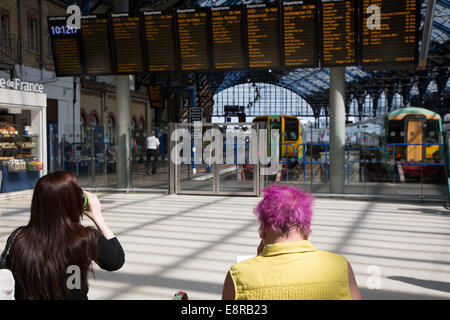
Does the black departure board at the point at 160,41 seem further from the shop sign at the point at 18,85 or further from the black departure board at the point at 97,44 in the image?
the shop sign at the point at 18,85

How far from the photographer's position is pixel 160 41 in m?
11.8

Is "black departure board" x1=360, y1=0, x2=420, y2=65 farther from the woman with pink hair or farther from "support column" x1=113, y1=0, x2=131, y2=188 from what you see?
the woman with pink hair

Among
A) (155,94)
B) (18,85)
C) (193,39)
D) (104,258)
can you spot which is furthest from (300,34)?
(155,94)

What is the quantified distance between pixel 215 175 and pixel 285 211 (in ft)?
34.7

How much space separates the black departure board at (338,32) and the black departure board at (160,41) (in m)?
3.50

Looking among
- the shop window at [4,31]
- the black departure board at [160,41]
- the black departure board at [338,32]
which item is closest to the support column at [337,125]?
the black departure board at [338,32]

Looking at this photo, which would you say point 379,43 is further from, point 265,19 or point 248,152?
point 248,152

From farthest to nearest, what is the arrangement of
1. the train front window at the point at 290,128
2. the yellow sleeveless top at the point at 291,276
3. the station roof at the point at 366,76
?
the station roof at the point at 366,76, the train front window at the point at 290,128, the yellow sleeveless top at the point at 291,276

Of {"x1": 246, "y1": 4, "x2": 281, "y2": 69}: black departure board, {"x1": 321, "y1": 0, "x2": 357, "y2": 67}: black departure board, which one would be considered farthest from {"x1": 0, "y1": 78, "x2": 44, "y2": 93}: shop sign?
{"x1": 321, "y1": 0, "x2": 357, "y2": 67}: black departure board

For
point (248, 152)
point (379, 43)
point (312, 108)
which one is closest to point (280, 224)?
point (379, 43)

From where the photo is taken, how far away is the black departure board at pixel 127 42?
11.9 meters

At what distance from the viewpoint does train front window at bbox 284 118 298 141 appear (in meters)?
19.8

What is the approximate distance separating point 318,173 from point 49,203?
13.2 m

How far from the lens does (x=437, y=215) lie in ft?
30.3
